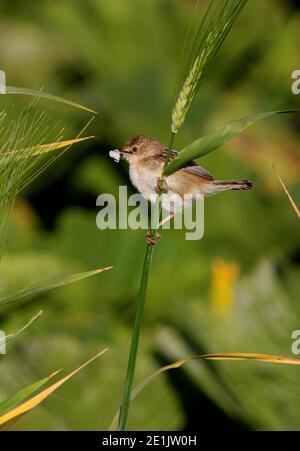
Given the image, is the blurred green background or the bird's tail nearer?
the bird's tail

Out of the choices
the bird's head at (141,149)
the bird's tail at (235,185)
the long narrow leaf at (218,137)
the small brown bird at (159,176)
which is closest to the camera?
the long narrow leaf at (218,137)

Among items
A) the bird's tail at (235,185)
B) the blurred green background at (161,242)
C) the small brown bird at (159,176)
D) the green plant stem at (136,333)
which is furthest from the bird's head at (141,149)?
the green plant stem at (136,333)

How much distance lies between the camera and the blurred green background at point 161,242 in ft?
11.5

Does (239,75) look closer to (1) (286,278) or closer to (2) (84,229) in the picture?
(2) (84,229)

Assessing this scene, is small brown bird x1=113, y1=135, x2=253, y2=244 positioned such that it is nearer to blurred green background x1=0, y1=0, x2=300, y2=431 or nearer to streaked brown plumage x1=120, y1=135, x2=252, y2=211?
streaked brown plumage x1=120, y1=135, x2=252, y2=211

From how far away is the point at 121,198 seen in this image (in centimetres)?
495

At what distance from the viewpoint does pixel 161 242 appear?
15.4 ft

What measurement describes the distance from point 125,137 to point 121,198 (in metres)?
0.45

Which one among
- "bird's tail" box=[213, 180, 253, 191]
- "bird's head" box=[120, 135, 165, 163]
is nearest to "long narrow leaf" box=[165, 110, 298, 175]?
"bird's tail" box=[213, 180, 253, 191]

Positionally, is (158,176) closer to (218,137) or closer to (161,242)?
(161,242)

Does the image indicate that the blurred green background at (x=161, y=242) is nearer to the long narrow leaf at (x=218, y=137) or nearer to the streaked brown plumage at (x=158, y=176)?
the streaked brown plumage at (x=158, y=176)

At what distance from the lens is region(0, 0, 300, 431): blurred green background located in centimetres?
351

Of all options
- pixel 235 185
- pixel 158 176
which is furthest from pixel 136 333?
pixel 158 176

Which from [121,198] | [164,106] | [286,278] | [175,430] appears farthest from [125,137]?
[175,430]
